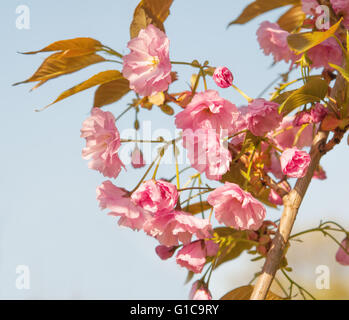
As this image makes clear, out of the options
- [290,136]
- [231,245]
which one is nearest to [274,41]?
[290,136]

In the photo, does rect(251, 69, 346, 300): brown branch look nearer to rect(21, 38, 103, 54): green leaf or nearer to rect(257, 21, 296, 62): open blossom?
rect(257, 21, 296, 62): open blossom

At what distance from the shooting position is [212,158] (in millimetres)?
677

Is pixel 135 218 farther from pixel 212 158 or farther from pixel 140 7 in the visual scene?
pixel 140 7

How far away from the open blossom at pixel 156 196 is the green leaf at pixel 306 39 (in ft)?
0.86

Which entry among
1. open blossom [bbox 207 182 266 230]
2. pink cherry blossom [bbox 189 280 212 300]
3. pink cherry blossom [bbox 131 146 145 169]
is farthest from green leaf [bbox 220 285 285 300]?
pink cherry blossom [bbox 131 146 145 169]

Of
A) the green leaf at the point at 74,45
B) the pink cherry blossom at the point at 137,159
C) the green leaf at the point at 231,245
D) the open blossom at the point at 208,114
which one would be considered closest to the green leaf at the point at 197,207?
the green leaf at the point at 231,245

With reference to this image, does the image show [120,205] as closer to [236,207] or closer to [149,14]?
[236,207]

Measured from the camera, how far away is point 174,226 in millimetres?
727

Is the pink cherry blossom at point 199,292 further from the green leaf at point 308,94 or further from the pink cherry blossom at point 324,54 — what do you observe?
the pink cherry blossom at point 324,54

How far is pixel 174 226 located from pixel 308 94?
0.29 metres

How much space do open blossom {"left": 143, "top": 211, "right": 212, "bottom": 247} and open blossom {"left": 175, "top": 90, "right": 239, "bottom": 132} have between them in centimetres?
13

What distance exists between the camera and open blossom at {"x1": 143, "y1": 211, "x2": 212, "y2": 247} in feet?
2.31

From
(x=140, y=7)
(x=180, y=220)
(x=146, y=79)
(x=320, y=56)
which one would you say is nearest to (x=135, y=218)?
(x=180, y=220)

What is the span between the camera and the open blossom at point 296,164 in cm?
72
